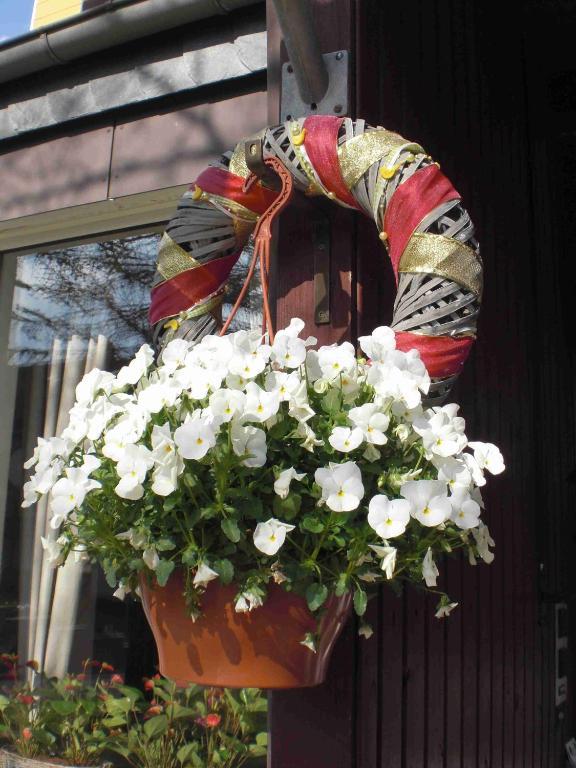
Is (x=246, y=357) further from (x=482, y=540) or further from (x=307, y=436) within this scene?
(x=482, y=540)

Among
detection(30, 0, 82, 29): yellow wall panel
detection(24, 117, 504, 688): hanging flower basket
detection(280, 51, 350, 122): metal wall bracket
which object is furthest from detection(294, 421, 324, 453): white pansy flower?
detection(30, 0, 82, 29): yellow wall panel

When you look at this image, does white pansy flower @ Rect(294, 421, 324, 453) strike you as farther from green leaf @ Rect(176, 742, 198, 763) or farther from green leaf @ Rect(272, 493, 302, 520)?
green leaf @ Rect(176, 742, 198, 763)

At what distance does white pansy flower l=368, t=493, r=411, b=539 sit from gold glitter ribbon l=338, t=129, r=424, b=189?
1.90 feet

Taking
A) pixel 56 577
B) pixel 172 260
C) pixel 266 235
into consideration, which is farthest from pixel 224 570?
pixel 56 577

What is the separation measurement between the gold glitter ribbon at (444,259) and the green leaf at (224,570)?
1.76ft

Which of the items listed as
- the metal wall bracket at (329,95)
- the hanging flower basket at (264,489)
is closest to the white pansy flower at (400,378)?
the hanging flower basket at (264,489)

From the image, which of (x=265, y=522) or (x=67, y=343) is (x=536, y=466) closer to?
(x=67, y=343)

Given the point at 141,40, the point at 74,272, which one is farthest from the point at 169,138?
the point at 74,272

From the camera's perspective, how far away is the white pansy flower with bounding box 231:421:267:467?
101 centimetres

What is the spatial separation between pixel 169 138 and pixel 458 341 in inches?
49.3

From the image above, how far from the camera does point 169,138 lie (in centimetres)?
219

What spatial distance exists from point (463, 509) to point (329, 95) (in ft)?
2.96

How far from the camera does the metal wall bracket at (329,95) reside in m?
1.56

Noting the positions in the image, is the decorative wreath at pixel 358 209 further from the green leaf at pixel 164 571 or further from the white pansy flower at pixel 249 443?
the green leaf at pixel 164 571
